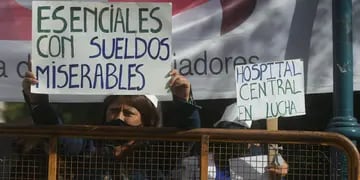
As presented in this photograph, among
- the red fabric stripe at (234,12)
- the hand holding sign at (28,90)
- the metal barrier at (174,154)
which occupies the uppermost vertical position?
the red fabric stripe at (234,12)

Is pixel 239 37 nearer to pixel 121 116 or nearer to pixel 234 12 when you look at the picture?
pixel 234 12

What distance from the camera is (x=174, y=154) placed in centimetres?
397

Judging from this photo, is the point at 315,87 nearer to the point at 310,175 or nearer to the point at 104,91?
the point at 310,175

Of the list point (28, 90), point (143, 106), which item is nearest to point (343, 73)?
point (143, 106)

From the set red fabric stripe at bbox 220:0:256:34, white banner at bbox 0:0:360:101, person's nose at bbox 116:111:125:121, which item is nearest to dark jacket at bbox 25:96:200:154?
person's nose at bbox 116:111:125:121

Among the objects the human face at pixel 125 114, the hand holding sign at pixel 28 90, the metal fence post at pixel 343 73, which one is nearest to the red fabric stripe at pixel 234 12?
the metal fence post at pixel 343 73

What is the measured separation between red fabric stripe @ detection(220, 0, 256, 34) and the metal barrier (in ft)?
4.37

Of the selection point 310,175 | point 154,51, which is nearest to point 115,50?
point 154,51

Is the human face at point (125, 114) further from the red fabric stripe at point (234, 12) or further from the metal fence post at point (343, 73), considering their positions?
the metal fence post at point (343, 73)

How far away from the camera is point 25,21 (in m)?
5.03

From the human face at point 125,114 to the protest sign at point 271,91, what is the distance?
0.62m

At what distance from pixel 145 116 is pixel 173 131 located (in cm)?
62

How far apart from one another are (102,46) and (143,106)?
67 centimetres

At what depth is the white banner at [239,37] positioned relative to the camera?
200 inches
